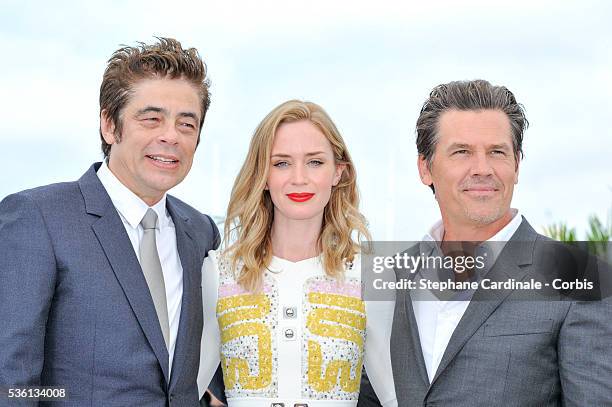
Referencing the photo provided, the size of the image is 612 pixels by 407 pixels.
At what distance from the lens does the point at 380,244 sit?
14.1 feet

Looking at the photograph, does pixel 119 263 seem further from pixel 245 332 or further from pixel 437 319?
pixel 437 319

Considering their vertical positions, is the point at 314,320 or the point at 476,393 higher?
the point at 314,320

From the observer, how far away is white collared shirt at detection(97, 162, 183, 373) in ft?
12.8

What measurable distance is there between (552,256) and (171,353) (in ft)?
5.95

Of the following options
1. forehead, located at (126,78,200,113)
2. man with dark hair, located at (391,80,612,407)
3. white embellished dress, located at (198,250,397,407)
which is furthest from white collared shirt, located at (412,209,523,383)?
forehead, located at (126,78,200,113)

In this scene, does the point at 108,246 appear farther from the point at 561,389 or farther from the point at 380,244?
the point at 561,389

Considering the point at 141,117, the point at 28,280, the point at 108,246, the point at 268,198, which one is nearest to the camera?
the point at 28,280

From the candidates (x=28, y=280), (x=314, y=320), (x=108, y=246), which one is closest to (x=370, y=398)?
(x=314, y=320)

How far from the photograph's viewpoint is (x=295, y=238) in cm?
418

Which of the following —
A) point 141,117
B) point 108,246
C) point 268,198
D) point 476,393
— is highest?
point 141,117

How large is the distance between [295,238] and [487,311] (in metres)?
1.05

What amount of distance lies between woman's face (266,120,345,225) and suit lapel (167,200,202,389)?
1.61 ft

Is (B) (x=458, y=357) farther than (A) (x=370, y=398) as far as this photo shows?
No

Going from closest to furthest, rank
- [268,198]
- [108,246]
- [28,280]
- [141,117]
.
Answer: [28,280] < [108,246] < [141,117] < [268,198]
